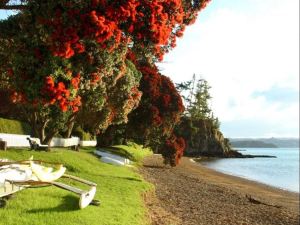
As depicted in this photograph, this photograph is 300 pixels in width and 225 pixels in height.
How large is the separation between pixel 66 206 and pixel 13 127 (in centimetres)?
2686

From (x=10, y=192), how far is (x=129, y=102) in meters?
19.8

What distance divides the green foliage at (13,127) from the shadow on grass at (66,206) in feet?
77.5

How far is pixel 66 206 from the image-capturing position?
13633mm

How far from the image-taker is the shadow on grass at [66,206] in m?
12.7

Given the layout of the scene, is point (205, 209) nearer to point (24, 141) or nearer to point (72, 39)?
point (72, 39)

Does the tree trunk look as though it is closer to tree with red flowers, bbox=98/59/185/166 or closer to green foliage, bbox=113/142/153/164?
tree with red flowers, bbox=98/59/185/166

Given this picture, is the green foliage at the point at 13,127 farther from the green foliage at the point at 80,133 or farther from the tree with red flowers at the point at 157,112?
the green foliage at the point at 80,133

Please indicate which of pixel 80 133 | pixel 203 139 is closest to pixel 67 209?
pixel 80 133

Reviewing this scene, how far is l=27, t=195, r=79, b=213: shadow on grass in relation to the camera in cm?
1275

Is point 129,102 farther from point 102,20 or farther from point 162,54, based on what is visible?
point 102,20

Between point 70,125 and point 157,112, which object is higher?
point 157,112

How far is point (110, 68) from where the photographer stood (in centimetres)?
1460

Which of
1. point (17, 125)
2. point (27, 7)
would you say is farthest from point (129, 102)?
point (27, 7)

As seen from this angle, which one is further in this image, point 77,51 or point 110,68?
point 110,68
